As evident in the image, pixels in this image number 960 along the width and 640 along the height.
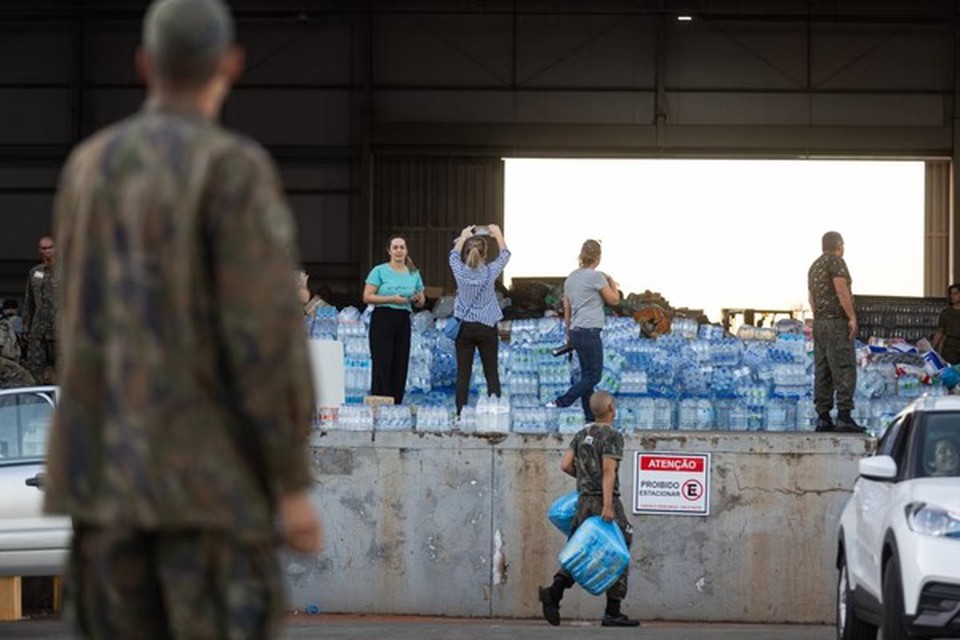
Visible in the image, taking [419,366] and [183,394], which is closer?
[183,394]

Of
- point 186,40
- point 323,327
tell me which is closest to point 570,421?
point 323,327

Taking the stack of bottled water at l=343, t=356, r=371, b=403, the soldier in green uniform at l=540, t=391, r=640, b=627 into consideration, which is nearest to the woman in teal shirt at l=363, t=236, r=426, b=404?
the stack of bottled water at l=343, t=356, r=371, b=403

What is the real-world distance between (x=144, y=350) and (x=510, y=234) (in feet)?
113

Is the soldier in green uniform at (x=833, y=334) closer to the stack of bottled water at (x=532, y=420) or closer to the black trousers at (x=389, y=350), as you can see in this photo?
the stack of bottled water at (x=532, y=420)

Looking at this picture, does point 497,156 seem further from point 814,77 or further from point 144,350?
point 144,350

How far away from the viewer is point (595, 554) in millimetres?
15305

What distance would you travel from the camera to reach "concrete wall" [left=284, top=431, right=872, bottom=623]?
62.0 ft

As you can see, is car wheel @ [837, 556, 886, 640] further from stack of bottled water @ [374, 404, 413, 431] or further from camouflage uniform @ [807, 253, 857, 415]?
stack of bottled water @ [374, 404, 413, 431]

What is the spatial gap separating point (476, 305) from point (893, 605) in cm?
812

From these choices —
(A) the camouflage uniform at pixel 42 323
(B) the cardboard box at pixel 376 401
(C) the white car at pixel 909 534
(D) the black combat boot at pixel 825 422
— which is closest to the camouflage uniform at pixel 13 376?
(A) the camouflage uniform at pixel 42 323

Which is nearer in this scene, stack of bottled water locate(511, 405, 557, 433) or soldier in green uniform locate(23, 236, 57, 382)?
stack of bottled water locate(511, 405, 557, 433)

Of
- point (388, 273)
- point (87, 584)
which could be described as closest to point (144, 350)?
A: point (87, 584)

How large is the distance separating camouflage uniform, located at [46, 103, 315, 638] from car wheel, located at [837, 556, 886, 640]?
9043mm

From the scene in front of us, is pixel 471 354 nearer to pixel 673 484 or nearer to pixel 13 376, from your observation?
pixel 673 484
